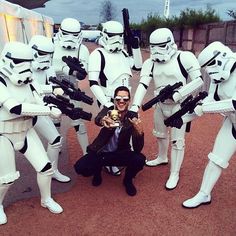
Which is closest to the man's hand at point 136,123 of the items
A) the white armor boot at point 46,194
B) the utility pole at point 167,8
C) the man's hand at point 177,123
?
the man's hand at point 177,123

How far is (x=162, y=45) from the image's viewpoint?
13.6 feet

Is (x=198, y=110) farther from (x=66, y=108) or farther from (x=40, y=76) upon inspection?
(x=40, y=76)

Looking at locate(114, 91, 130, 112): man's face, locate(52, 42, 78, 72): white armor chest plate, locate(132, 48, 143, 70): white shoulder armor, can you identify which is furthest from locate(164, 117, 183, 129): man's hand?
locate(52, 42, 78, 72): white armor chest plate

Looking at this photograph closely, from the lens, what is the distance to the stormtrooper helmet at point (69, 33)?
4.66 m

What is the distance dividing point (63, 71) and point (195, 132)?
3229mm

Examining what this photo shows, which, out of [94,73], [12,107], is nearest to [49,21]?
[94,73]

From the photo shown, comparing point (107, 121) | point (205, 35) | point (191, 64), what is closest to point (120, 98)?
point (107, 121)

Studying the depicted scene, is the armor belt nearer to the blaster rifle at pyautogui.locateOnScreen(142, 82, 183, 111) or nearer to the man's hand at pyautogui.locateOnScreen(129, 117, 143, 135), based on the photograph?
the man's hand at pyautogui.locateOnScreen(129, 117, 143, 135)

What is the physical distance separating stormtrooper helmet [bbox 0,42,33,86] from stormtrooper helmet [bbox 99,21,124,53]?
50.2 inches

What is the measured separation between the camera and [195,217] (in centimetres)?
382

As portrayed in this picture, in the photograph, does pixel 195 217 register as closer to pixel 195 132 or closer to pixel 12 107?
pixel 12 107

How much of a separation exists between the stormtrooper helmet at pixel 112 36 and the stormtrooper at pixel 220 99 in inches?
44.7

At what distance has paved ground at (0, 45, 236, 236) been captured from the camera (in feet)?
11.8

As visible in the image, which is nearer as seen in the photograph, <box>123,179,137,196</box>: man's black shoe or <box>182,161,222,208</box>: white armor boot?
<box>182,161,222,208</box>: white armor boot
